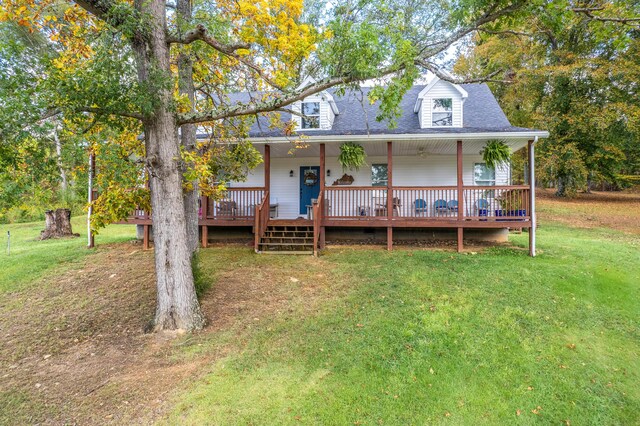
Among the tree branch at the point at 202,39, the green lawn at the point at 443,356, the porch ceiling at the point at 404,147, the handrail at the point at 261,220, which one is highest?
the tree branch at the point at 202,39

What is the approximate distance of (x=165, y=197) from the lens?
16.8 feet

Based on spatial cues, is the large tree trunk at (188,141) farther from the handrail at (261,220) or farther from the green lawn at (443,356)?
the green lawn at (443,356)

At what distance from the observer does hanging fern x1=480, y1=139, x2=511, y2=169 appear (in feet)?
30.2

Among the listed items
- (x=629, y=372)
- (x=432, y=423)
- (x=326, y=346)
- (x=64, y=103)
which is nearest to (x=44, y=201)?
(x=64, y=103)

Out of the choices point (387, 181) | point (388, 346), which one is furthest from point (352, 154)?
point (388, 346)

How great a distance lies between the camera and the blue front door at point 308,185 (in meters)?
12.6

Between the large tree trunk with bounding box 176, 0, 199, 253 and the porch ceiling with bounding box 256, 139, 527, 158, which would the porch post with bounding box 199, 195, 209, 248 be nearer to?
the porch ceiling with bounding box 256, 139, 527, 158

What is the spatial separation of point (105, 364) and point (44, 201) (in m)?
2.45

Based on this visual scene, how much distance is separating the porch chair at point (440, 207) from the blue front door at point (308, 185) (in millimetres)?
4389

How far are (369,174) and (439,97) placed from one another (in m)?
3.49

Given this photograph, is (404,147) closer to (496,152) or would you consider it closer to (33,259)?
(496,152)

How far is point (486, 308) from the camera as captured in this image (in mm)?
5824

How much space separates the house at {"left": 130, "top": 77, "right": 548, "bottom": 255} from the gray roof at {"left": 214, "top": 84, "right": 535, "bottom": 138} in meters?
0.04

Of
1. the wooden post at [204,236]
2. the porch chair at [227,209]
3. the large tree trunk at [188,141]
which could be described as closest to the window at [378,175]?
the porch chair at [227,209]
